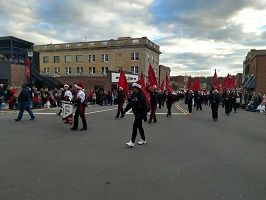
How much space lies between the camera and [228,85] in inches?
1212

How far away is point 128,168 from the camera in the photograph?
6.70 meters

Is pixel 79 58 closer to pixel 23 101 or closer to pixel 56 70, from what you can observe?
pixel 56 70

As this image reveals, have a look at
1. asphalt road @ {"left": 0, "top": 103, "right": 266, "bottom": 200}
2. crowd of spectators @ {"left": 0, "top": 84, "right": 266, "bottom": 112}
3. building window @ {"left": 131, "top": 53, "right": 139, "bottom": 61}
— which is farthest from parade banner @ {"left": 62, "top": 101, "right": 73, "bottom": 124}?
building window @ {"left": 131, "top": 53, "right": 139, "bottom": 61}

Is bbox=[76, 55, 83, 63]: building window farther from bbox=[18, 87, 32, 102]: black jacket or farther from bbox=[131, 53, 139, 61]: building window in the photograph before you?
bbox=[18, 87, 32, 102]: black jacket

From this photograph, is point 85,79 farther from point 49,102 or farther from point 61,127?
point 61,127

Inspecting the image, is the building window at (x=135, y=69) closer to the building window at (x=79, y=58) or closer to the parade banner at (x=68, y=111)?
the building window at (x=79, y=58)

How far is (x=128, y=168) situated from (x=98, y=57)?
7000 cm

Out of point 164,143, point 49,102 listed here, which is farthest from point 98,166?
Result: point 49,102

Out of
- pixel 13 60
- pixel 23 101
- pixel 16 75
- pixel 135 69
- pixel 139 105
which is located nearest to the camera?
pixel 139 105

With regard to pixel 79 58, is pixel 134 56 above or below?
below

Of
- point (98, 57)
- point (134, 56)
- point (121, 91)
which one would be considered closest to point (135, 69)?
point (134, 56)

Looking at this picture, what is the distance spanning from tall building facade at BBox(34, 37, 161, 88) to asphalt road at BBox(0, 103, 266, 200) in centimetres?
5600

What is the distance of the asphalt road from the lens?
204 inches

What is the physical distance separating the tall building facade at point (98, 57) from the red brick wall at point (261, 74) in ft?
83.4
